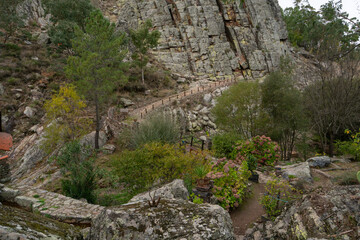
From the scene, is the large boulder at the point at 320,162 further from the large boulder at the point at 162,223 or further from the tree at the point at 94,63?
the tree at the point at 94,63

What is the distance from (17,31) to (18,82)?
54.2 ft

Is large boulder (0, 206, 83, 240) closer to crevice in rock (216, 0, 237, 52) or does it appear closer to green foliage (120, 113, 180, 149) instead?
green foliage (120, 113, 180, 149)

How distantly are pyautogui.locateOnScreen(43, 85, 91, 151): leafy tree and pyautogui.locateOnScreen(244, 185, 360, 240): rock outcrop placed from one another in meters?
13.4

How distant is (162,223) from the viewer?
9.91 ft

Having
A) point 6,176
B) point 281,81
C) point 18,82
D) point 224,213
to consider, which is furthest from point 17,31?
point 224,213

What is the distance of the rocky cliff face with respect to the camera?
118 ft

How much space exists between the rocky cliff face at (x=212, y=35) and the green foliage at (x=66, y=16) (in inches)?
305

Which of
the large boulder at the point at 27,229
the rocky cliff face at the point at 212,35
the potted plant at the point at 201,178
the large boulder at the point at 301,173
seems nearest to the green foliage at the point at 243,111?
the large boulder at the point at 301,173

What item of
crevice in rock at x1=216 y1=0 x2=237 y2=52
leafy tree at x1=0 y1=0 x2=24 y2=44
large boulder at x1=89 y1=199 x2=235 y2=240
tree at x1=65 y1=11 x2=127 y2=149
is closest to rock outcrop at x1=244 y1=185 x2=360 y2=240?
large boulder at x1=89 y1=199 x2=235 y2=240

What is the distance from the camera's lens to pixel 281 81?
16.2 meters

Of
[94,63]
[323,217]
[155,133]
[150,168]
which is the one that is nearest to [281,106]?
[155,133]

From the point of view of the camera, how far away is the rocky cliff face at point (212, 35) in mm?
36031

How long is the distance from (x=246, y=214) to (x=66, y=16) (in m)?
32.3

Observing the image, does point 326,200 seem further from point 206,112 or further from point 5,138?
point 206,112
